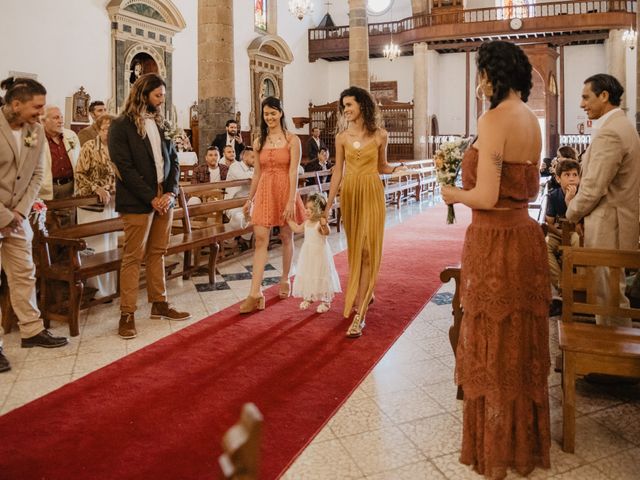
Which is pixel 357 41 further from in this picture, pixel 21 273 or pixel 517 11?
pixel 21 273

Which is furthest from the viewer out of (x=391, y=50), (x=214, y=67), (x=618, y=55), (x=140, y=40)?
(x=391, y=50)

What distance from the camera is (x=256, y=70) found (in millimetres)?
18797

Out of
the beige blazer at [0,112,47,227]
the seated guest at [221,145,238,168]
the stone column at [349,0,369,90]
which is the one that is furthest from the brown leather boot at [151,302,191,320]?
the stone column at [349,0,369,90]

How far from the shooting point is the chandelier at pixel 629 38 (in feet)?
61.7

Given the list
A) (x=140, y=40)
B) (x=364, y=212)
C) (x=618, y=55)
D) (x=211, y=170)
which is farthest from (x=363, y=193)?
(x=618, y=55)

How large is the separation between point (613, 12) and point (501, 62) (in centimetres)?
2012

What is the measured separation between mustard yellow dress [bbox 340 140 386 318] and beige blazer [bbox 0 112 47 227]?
2147 millimetres

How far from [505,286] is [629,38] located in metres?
20.2

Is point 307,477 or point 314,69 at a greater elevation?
point 314,69

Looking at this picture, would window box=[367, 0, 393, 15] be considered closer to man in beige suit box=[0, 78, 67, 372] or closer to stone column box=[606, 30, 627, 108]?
stone column box=[606, 30, 627, 108]

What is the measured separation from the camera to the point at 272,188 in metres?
4.92

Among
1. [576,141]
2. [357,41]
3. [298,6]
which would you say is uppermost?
[298,6]

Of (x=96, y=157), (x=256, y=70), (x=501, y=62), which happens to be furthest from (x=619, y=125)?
(x=256, y=70)

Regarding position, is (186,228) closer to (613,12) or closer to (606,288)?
(606,288)
